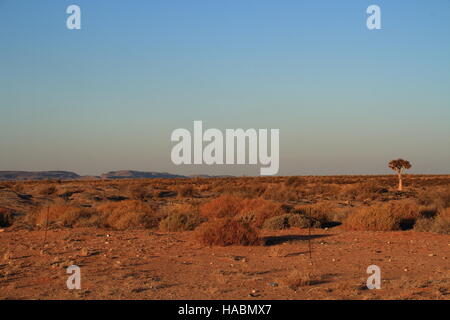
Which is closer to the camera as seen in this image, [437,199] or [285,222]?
[285,222]

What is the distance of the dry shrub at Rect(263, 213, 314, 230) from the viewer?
17.0m

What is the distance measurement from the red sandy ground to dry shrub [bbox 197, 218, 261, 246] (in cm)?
30

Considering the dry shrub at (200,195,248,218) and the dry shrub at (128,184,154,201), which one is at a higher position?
the dry shrub at (200,195,248,218)

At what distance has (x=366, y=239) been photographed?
14672mm

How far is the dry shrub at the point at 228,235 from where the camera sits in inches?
530

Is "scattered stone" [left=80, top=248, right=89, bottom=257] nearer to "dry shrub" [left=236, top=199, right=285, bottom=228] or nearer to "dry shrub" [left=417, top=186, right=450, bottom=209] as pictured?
"dry shrub" [left=236, top=199, right=285, bottom=228]

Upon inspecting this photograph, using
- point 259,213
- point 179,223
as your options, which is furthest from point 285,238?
point 179,223

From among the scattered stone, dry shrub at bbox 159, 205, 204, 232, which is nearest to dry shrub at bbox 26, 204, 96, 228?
dry shrub at bbox 159, 205, 204, 232

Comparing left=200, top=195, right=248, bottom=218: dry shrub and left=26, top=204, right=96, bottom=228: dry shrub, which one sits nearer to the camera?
left=26, top=204, right=96, bottom=228: dry shrub

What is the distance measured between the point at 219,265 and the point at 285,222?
689 centimetres

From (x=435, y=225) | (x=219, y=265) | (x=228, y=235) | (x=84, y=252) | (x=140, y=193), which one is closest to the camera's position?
(x=219, y=265)

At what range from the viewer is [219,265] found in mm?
10969

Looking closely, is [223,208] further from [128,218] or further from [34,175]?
[34,175]

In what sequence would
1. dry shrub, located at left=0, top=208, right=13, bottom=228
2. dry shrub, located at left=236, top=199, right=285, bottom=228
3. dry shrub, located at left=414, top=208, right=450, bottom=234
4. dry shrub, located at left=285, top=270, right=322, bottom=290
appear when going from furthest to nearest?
dry shrub, located at left=0, top=208, right=13, bottom=228 → dry shrub, located at left=236, top=199, right=285, bottom=228 → dry shrub, located at left=414, top=208, right=450, bottom=234 → dry shrub, located at left=285, top=270, right=322, bottom=290
